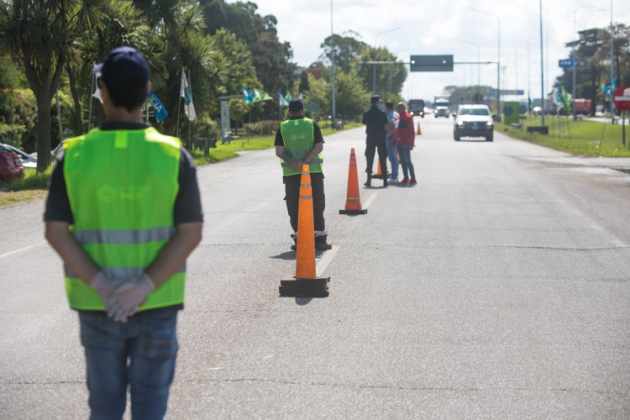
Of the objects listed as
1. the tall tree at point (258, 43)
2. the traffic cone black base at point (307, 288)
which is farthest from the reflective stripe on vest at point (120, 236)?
the tall tree at point (258, 43)

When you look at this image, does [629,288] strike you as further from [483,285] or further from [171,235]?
[171,235]

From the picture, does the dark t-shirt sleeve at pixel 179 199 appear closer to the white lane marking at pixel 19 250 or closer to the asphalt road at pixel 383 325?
the asphalt road at pixel 383 325

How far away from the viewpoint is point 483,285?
10148 mm

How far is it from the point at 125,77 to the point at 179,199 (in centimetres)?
48

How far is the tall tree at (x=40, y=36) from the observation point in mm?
26312

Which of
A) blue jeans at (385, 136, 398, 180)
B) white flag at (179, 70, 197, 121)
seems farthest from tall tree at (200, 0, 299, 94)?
blue jeans at (385, 136, 398, 180)

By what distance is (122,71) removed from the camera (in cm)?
375

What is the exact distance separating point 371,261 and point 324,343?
13.8 feet

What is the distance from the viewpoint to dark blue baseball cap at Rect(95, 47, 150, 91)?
12.3 feet

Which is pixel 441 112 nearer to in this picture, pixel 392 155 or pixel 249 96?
pixel 249 96

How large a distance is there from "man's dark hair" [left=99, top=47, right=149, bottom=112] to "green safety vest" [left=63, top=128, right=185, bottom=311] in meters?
0.12

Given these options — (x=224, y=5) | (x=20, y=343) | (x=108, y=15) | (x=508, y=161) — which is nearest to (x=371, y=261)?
(x=20, y=343)

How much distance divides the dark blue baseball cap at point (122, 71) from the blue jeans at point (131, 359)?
821 mm

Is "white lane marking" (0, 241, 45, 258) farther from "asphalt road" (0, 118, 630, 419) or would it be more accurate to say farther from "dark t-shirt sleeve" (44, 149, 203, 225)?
"dark t-shirt sleeve" (44, 149, 203, 225)
